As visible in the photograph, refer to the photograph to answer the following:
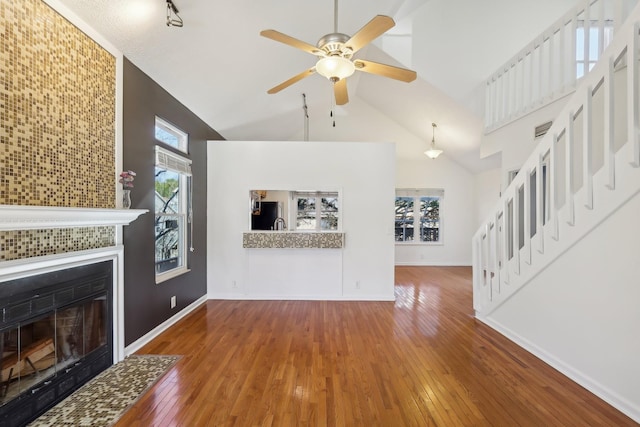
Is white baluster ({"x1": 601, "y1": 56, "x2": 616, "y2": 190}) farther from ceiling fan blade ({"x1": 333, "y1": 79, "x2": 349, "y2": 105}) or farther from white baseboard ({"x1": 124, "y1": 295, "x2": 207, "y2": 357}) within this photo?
white baseboard ({"x1": 124, "y1": 295, "x2": 207, "y2": 357})

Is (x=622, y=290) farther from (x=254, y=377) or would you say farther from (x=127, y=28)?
A: (x=127, y=28)

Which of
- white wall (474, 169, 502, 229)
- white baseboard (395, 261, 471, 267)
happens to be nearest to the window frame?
white baseboard (395, 261, 471, 267)

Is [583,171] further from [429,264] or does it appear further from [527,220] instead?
[429,264]

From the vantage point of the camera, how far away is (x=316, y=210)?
489cm

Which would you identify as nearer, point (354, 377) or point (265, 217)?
point (354, 377)

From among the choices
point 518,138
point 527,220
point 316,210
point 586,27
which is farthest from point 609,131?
point 316,210

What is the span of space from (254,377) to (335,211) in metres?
2.96

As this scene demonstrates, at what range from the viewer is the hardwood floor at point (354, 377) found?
1.95 metres

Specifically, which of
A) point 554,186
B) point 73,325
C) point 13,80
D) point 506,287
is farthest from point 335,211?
point 13,80

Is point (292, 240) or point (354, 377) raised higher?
point (292, 240)

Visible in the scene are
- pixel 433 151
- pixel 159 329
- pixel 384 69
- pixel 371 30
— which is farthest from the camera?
pixel 433 151

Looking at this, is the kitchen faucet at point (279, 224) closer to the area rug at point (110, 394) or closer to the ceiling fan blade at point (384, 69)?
the area rug at point (110, 394)

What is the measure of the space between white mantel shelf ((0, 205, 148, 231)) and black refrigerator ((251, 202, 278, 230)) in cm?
233

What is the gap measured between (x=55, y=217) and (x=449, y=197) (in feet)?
25.9
